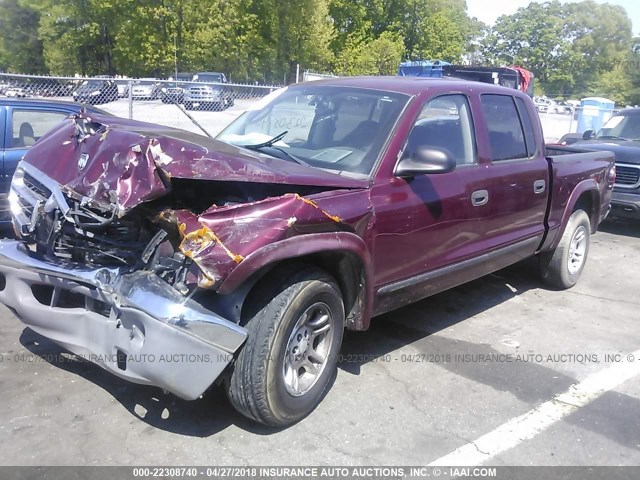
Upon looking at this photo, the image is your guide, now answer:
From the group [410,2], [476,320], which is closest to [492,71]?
[476,320]

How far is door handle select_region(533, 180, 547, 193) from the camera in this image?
5.21m

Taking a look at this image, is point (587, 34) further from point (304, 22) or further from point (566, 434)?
point (566, 434)

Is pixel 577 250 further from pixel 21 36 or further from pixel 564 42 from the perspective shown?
pixel 564 42

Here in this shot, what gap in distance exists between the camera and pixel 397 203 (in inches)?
150

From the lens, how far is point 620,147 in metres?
9.34

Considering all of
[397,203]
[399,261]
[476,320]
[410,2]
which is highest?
[410,2]

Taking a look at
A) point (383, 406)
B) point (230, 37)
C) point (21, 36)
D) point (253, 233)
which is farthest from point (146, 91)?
point (21, 36)

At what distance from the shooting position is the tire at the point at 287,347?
3.10 m

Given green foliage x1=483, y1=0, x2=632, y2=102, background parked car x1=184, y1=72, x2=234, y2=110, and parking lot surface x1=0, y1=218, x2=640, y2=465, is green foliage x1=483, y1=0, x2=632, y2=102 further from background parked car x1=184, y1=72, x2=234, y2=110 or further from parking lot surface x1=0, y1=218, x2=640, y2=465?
parking lot surface x1=0, y1=218, x2=640, y2=465

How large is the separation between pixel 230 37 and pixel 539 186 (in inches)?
1200

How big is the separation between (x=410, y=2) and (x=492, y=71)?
3139 centimetres

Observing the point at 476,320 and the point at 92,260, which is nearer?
the point at 92,260

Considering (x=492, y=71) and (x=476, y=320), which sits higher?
(x=492, y=71)

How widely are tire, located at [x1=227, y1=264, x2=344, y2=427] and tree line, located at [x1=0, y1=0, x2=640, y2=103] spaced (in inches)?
1204
